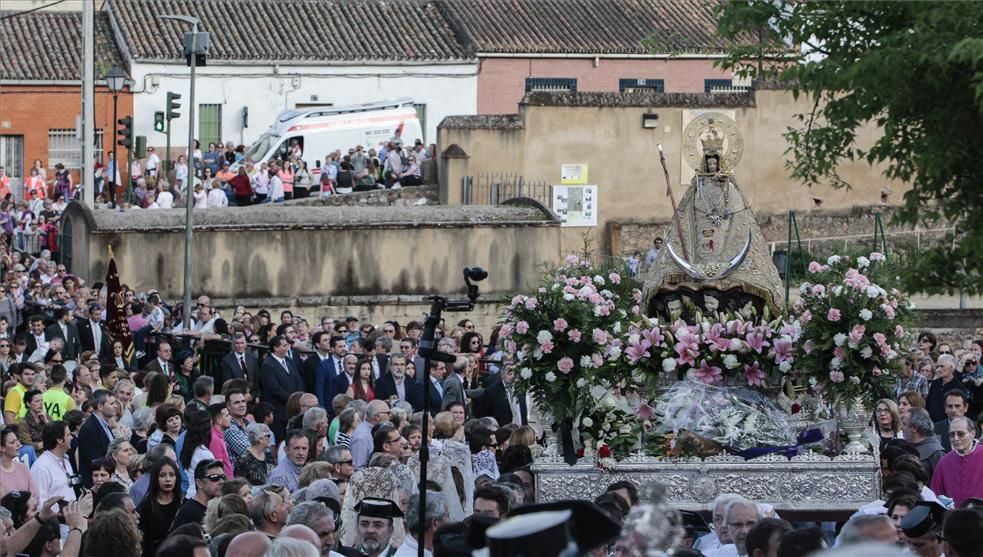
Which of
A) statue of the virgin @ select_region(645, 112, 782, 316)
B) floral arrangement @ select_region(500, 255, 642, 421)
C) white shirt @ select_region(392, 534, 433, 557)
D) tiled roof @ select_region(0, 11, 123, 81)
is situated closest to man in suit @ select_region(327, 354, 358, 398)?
statue of the virgin @ select_region(645, 112, 782, 316)

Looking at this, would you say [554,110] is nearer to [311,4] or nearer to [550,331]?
[311,4]

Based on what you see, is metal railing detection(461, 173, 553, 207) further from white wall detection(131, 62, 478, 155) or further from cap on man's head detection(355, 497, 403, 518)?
cap on man's head detection(355, 497, 403, 518)

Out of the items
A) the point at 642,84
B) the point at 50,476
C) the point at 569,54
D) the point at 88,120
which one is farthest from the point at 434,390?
the point at 642,84

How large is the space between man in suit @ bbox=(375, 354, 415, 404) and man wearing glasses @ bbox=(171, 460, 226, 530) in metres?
7.55

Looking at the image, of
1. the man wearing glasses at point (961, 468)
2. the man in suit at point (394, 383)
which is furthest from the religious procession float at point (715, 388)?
the man in suit at point (394, 383)

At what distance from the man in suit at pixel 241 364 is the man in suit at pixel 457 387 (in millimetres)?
2421

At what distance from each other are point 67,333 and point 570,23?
1196 inches

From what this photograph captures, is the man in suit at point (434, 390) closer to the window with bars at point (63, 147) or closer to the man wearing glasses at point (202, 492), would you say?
the man wearing glasses at point (202, 492)

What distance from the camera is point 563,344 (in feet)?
49.3

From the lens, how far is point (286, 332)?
76.1 ft

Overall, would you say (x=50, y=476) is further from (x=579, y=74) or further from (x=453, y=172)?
(x=579, y=74)

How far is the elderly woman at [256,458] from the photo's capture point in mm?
13648

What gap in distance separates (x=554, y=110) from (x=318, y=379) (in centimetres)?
2011

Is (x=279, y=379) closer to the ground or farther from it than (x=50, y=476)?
farther from it
